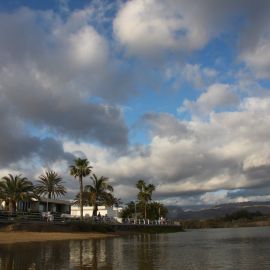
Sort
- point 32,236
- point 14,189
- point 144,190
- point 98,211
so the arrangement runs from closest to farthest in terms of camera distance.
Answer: point 32,236
point 14,189
point 98,211
point 144,190

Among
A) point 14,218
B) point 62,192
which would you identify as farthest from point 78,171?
point 14,218

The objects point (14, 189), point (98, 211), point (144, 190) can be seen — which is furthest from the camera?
point (144, 190)

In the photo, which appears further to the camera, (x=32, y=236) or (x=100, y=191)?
(x=100, y=191)

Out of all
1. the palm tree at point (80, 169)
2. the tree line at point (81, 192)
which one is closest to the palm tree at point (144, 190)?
the tree line at point (81, 192)

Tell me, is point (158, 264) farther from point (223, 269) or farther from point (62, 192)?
point (62, 192)

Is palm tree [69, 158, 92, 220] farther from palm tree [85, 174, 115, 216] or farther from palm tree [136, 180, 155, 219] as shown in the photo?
palm tree [136, 180, 155, 219]

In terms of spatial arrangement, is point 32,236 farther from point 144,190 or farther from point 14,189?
point 144,190

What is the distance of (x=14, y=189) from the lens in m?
79.2

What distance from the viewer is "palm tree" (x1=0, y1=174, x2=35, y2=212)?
78812 mm

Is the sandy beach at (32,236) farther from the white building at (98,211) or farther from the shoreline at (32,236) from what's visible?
the white building at (98,211)

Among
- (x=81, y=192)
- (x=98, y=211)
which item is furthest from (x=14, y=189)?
(x=98, y=211)

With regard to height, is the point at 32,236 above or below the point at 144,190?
below

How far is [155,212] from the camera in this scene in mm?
156250

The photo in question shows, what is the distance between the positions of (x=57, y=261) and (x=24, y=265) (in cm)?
329
